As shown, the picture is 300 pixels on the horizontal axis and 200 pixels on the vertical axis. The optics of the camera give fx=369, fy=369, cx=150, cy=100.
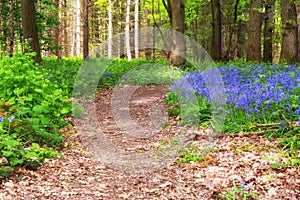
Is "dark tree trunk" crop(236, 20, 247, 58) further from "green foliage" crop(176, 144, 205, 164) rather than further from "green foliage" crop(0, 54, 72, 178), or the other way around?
"green foliage" crop(176, 144, 205, 164)

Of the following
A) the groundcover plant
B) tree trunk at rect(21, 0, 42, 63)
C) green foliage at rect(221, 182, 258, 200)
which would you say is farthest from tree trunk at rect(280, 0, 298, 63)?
green foliage at rect(221, 182, 258, 200)

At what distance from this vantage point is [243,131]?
5.95 metres

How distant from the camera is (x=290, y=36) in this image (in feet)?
44.0

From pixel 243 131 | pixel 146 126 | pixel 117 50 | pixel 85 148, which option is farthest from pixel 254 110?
pixel 117 50

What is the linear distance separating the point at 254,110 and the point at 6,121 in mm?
3771

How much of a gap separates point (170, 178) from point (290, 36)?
10.6 m

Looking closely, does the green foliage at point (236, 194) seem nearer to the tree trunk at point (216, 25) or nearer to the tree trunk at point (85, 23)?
A: the tree trunk at point (216, 25)

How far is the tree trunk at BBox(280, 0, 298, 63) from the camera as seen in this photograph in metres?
13.3

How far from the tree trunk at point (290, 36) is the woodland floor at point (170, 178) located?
887 cm

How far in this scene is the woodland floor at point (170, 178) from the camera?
13.2ft

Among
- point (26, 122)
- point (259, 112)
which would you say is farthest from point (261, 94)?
point (26, 122)

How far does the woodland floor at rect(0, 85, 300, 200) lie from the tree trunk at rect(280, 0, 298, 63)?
8867 millimetres

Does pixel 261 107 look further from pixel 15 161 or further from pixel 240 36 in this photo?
pixel 240 36

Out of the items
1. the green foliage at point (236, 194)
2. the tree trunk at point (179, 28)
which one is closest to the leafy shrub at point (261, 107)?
the green foliage at point (236, 194)
